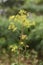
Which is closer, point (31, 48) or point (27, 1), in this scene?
point (31, 48)

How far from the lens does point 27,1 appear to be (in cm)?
1151

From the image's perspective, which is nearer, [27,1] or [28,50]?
[28,50]

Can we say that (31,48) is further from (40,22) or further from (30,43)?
(40,22)

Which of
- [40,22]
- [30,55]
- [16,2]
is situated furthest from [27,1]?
[30,55]

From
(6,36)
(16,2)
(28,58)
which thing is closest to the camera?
(28,58)

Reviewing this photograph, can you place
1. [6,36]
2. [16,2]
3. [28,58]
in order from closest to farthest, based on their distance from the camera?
1. [28,58]
2. [6,36]
3. [16,2]

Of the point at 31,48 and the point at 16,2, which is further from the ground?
the point at 16,2

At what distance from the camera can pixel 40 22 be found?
8.17 meters

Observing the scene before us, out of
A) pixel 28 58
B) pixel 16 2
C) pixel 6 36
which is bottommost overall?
pixel 28 58

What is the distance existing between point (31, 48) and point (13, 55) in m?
0.58

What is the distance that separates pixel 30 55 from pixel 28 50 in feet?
0.59

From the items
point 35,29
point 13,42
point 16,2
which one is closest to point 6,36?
point 13,42

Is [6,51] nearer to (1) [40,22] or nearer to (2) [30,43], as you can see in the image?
(2) [30,43]

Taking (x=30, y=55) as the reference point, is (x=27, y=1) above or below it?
above
